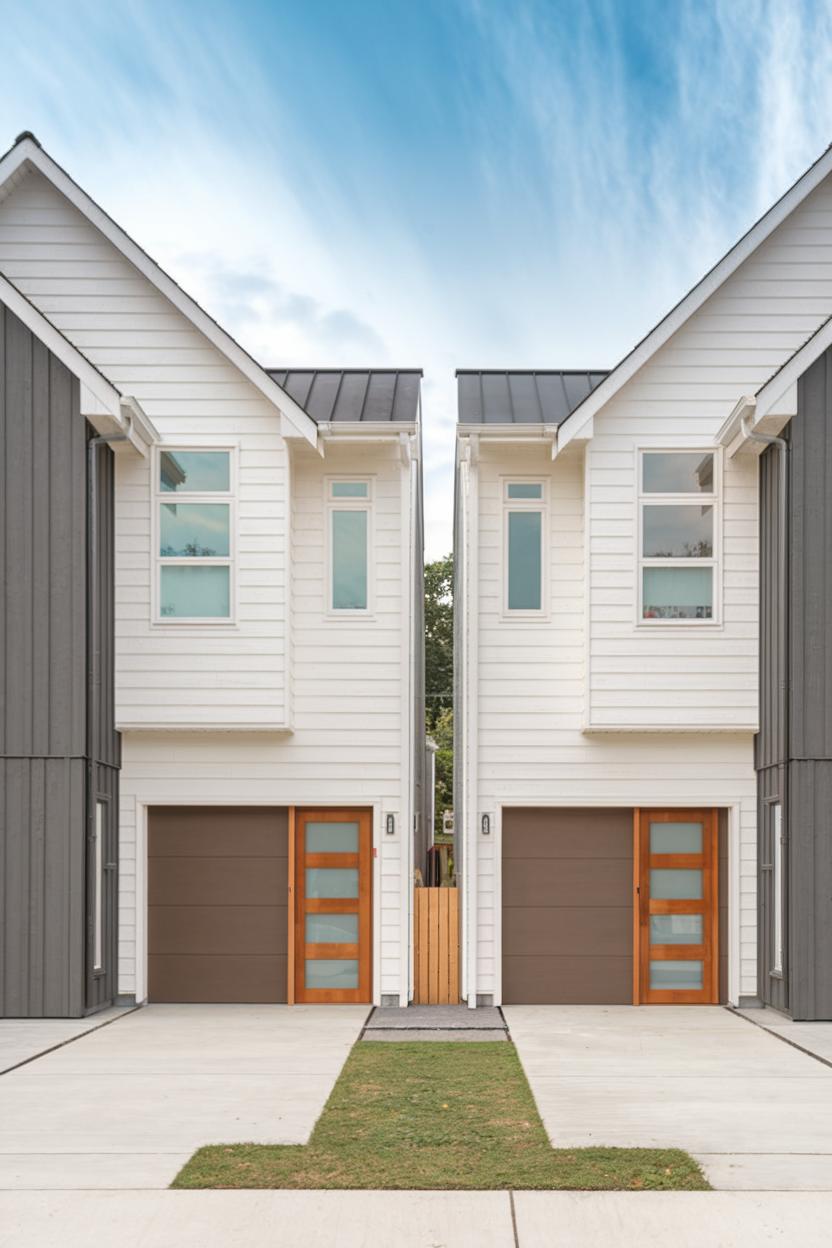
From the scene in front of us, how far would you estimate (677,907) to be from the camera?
1444cm

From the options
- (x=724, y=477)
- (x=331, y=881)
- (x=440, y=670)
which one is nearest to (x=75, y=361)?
(x=331, y=881)

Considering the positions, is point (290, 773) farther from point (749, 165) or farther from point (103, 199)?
point (749, 165)

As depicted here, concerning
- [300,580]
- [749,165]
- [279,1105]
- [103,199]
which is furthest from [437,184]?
[279,1105]

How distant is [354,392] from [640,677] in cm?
469

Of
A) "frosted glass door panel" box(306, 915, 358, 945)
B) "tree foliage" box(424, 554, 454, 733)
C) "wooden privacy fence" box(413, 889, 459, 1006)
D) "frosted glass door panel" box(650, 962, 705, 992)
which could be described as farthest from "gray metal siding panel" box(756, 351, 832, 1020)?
"tree foliage" box(424, 554, 454, 733)

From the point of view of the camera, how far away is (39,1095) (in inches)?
359

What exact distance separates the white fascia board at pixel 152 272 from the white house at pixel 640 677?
77.0 inches

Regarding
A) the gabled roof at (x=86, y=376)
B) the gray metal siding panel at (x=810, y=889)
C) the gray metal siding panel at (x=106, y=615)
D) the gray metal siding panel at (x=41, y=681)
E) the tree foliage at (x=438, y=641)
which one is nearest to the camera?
the gray metal siding panel at (x=810, y=889)

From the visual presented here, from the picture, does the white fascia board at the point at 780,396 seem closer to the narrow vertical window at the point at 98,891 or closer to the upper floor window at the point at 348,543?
the upper floor window at the point at 348,543

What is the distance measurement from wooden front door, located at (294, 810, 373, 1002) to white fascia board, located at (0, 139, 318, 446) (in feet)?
13.3

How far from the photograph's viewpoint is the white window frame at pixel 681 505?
14.1m

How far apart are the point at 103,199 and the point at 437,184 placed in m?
7.36

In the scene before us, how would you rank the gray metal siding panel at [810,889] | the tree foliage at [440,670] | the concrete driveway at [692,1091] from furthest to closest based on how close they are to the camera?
the tree foliage at [440,670]
the gray metal siding panel at [810,889]
the concrete driveway at [692,1091]
